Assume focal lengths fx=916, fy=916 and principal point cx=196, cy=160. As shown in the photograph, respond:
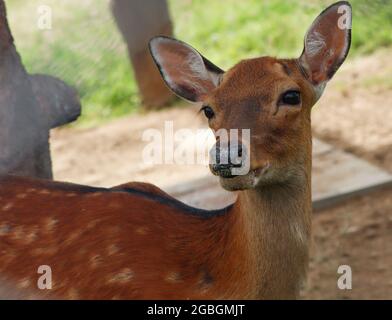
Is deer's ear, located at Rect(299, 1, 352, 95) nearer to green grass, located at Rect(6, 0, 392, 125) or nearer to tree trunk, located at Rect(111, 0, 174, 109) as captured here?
green grass, located at Rect(6, 0, 392, 125)

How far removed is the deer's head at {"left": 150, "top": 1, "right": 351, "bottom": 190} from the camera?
3846mm

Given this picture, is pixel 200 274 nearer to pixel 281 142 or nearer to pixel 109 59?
pixel 281 142

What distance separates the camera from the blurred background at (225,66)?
638 centimetres

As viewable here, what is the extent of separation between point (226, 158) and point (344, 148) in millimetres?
4060

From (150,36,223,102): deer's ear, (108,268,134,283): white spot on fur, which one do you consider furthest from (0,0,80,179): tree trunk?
(108,268,134,283): white spot on fur

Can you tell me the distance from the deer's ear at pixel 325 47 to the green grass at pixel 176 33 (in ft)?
11.4

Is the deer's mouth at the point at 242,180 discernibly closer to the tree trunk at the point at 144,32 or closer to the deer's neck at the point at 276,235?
the deer's neck at the point at 276,235


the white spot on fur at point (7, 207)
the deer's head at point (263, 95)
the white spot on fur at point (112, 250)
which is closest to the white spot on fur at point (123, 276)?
the white spot on fur at point (112, 250)

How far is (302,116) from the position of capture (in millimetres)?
4121

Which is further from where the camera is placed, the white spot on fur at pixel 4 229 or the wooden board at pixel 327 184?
the wooden board at pixel 327 184

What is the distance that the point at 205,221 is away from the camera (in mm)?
4500

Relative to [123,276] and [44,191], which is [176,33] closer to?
[44,191]
